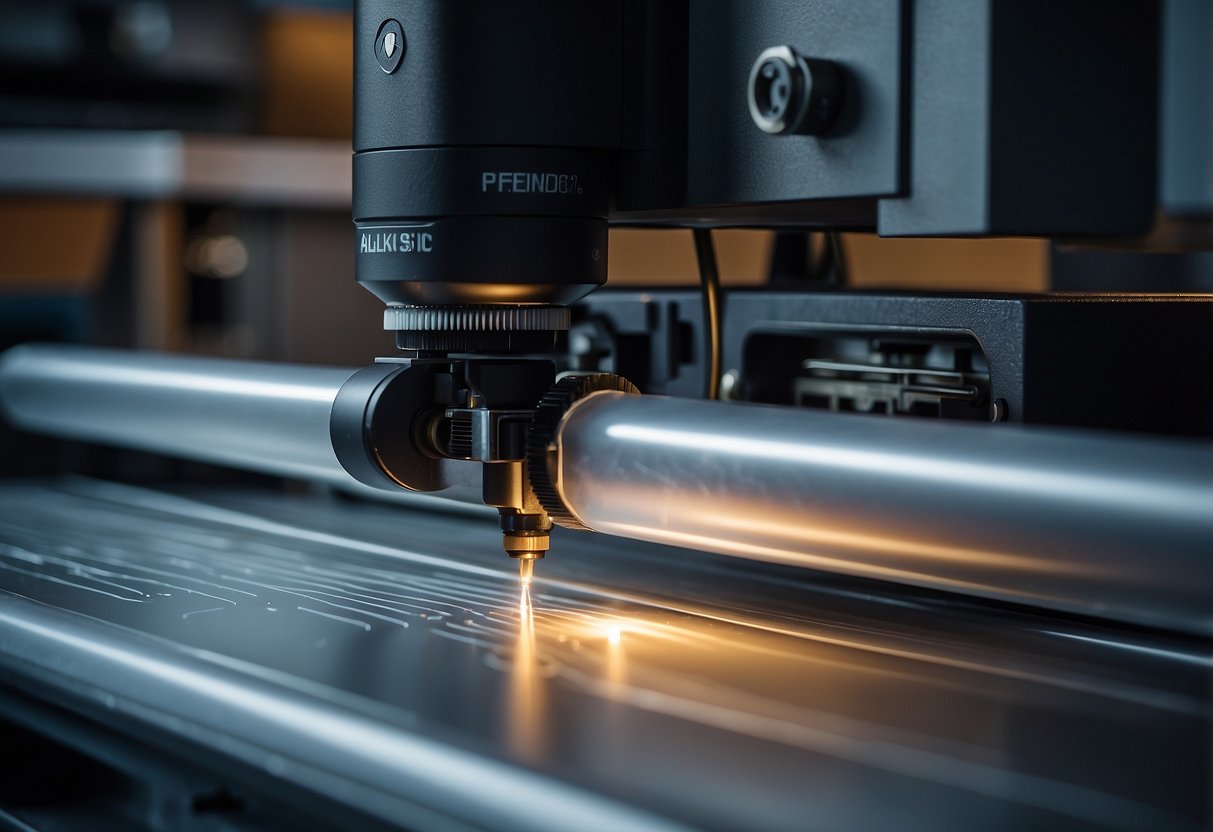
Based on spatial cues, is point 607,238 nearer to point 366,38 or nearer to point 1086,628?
point 366,38

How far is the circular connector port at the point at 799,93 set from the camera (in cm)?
47

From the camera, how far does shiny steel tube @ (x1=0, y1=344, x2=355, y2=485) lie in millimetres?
629

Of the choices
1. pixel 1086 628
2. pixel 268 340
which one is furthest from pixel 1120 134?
pixel 268 340

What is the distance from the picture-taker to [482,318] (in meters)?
0.53

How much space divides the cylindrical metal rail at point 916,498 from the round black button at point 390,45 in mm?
136

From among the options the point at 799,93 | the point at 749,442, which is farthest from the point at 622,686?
the point at 799,93

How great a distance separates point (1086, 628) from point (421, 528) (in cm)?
35

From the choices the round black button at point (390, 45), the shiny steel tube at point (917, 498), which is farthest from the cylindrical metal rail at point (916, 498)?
the round black button at point (390, 45)

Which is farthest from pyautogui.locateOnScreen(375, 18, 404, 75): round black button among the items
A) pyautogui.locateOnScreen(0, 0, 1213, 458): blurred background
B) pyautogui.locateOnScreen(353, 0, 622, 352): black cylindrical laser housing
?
pyautogui.locateOnScreen(0, 0, 1213, 458): blurred background

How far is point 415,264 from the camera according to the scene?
52 cm

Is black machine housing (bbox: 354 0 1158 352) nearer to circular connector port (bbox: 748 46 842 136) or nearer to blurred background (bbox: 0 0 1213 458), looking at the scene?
circular connector port (bbox: 748 46 842 136)

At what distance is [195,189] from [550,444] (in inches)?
77.8

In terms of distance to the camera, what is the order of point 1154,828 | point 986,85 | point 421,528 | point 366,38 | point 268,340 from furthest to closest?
point 268,340 → point 421,528 → point 366,38 → point 986,85 → point 1154,828

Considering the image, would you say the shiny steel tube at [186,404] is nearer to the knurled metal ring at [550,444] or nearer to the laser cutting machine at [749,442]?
the laser cutting machine at [749,442]
